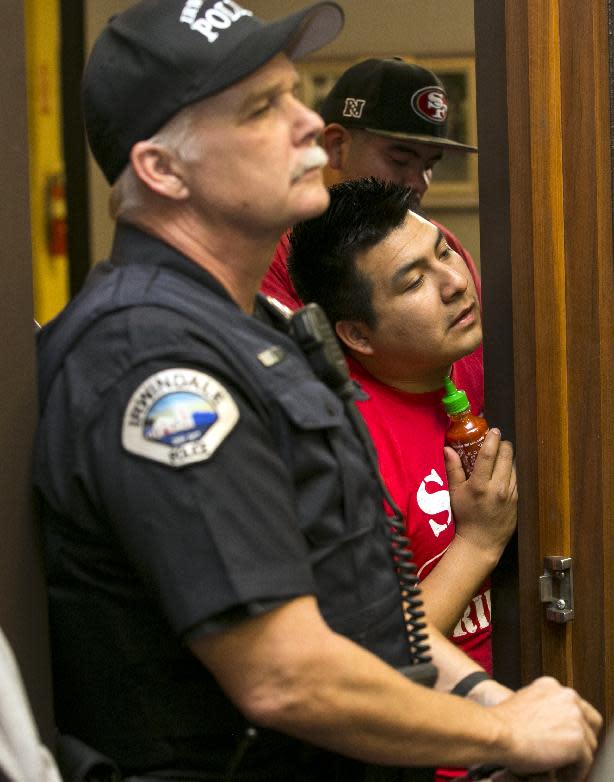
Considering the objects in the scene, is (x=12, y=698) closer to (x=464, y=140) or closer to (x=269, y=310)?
(x=269, y=310)

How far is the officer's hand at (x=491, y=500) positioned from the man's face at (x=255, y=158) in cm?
52

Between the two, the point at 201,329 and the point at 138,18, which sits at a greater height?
the point at 138,18

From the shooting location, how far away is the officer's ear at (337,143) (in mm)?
2424

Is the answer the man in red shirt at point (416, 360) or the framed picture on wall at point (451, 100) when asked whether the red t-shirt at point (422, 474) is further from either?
the framed picture on wall at point (451, 100)

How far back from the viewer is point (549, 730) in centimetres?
129

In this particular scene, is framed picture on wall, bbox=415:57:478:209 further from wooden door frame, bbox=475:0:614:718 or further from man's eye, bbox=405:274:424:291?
wooden door frame, bbox=475:0:614:718

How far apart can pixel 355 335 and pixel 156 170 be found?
619 mm

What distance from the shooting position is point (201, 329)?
1.21 metres

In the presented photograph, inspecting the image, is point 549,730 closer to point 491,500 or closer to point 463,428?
point 491,500

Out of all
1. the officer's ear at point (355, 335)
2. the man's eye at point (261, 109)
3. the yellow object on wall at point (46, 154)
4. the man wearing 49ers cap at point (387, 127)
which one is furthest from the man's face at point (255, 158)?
the yellow object on wall at point (46, 154)

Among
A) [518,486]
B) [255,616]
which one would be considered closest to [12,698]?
[255,616]

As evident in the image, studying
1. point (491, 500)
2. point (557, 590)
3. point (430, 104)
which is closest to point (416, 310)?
point (491, 500)

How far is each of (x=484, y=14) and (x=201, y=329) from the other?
28.3 inches

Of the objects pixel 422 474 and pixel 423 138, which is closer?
pixel 422 474
